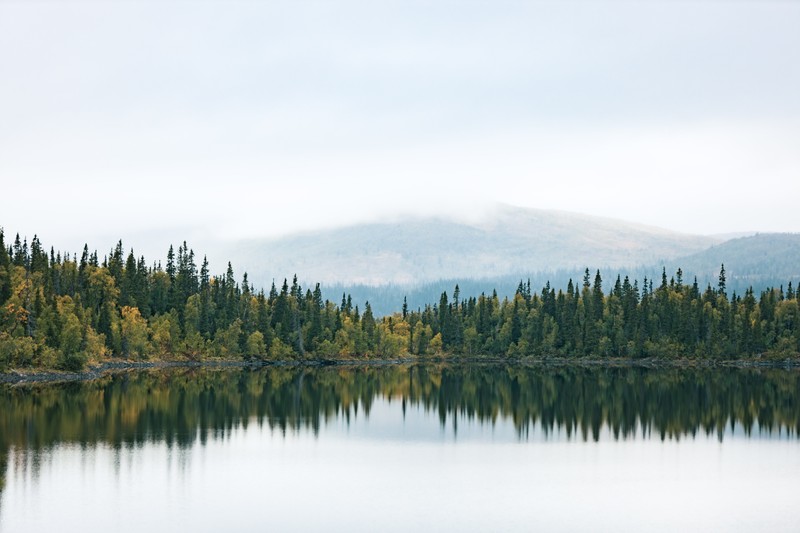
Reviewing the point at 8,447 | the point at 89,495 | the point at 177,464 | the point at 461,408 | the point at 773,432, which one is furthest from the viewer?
the point at 461,408

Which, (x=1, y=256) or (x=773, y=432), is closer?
(x=773, y=432)

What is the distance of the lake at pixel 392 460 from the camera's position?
2131 inches

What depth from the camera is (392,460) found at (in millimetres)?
75000

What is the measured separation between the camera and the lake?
Result: 178ft

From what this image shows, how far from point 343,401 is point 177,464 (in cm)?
5394

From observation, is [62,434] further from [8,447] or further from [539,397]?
[539,397]

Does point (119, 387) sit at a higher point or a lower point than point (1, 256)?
lower

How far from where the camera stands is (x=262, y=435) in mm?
89438

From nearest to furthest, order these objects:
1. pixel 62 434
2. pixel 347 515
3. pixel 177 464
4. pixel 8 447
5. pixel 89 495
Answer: pixel 347 515 → pixel 89 495 → pixel 177 464 → pixel 8 447 → pixel 62 434

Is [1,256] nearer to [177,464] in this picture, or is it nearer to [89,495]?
[177,464]

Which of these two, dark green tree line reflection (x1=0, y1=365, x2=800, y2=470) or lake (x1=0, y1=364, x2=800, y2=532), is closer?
lake (x1=0, y1=364, x2=800, y2=532)

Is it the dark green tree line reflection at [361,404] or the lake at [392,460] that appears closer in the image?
the lake at [392,460]

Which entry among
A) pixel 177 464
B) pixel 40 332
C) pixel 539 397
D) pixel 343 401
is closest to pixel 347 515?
pixel 177 464

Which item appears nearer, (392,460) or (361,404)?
(392,460)
